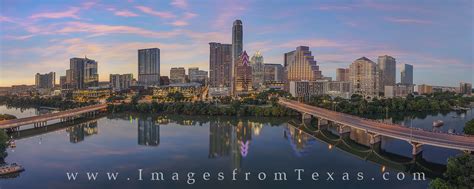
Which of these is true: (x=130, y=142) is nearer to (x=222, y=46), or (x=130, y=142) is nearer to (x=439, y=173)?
(x=439, y=173)

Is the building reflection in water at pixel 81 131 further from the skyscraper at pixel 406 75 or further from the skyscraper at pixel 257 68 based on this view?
the skyscraper at pixel 406 75

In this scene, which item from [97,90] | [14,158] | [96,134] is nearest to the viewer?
[14,158]

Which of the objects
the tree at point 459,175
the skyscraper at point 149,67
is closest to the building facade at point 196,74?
the skyscraper at point 149,67

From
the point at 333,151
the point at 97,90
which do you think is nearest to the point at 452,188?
the point at 333,151

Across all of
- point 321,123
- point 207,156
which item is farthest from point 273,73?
point 207,156

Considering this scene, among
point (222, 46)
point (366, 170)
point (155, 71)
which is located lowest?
point (366, 170)

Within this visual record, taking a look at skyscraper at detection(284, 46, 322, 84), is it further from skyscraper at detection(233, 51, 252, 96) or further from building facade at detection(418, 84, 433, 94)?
building facade at detection(418, 84, 433, 94)

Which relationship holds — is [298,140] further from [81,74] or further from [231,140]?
[81,74]
